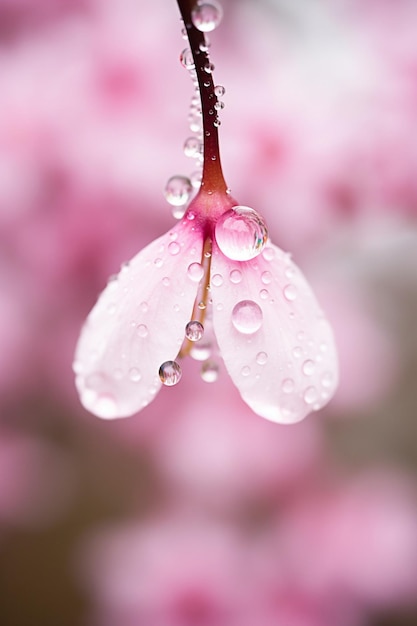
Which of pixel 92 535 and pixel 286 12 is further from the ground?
pixel 286 12

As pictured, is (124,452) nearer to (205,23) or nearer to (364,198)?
(364,198)

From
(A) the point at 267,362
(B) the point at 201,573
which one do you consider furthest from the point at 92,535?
(A) the point at 267,362

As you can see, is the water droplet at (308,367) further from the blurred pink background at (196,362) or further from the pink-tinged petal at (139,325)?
the blurred pink background at (196,362)

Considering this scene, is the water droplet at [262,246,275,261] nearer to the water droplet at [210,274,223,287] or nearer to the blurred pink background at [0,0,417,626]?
the water droplet at [210,274,223,287]

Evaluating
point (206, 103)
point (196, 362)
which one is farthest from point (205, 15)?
point (196, 362)

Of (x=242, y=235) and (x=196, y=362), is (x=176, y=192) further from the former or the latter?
(x=196, y=362)

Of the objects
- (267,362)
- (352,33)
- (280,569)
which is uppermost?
(352,33)

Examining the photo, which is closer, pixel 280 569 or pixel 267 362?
pixel 267 362
